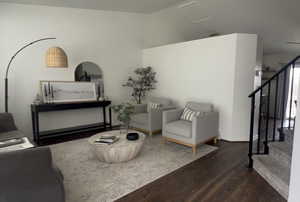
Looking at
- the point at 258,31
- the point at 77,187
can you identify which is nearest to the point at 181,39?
the point at 258,31

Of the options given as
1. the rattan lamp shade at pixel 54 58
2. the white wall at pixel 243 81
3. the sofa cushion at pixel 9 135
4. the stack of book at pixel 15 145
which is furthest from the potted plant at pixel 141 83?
the stack of book at pixel 15 145

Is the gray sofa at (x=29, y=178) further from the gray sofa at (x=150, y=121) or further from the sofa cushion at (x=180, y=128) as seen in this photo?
the gray sofa at (x=150, y=121)

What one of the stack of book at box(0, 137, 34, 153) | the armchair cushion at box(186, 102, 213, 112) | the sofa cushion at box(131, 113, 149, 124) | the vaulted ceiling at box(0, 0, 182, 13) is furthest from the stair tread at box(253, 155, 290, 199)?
the vaulted ceiling at box(0, 0, 182, 13)

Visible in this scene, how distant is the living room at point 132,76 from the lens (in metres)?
2.89

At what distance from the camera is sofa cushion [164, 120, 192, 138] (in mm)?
3429

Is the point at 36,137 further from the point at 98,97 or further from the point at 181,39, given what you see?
the point at 181,39

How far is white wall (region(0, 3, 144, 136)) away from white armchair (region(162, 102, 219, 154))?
2340 millimetres

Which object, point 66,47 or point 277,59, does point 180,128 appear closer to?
point 66,47

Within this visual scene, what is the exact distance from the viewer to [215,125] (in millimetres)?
3906

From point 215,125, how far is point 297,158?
250 centimetres

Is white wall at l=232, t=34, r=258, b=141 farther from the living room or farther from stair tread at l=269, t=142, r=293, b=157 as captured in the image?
stair tread at l=269, t=142, r=293, b=157

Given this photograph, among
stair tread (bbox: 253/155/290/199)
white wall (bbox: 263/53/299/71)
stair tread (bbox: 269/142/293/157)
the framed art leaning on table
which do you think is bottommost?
stair tread (bbox: 253/155/290/199)

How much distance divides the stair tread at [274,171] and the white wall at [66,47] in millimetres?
4086

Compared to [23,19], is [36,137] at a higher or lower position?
lower
